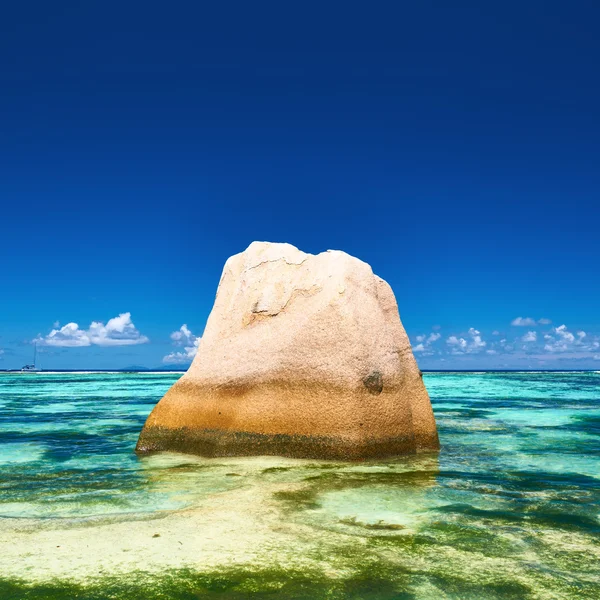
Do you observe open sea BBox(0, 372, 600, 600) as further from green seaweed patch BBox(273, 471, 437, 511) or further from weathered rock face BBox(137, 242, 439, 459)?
weathered rock face BBox(137, 242, 439, 459)

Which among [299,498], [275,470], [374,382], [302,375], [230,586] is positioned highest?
[302,375]

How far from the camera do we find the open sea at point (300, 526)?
12.7 ft

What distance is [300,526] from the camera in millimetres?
5098

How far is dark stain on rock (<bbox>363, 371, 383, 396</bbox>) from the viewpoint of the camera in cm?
820

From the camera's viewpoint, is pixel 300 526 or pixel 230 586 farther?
pixel 300 526

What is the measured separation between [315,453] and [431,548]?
11.9 ft

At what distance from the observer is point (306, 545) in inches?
181

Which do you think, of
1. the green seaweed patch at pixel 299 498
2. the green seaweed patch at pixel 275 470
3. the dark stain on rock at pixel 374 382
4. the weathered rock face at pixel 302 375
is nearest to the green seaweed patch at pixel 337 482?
the green seaweed patch at pixel 299 498

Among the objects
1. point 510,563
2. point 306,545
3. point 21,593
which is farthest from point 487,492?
point 21,593

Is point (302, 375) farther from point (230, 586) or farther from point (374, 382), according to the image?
point (230, 586)

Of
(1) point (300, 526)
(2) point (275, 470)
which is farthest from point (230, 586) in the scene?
(2) point (275, 470)

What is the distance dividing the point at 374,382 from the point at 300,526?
3.45 metres

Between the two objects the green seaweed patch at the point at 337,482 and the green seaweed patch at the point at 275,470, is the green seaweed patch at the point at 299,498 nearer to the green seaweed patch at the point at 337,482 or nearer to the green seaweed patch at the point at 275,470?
the green seaweed patch at the point at 337,482

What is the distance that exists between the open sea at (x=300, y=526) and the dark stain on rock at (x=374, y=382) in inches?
38.3
